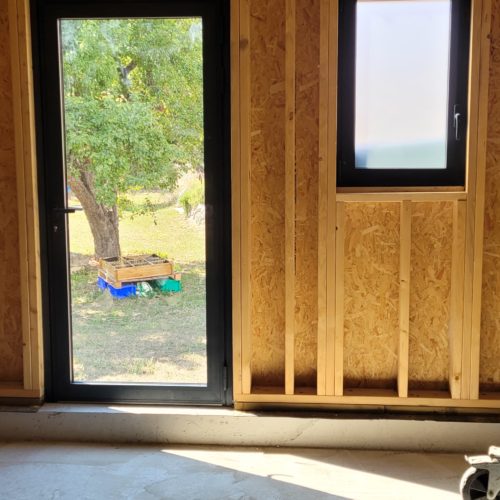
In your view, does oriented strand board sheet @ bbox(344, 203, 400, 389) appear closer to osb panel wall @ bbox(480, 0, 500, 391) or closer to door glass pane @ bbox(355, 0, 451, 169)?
door glass pane @ bbox(355, 0, 451, 169)

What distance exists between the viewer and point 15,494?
2.63 m

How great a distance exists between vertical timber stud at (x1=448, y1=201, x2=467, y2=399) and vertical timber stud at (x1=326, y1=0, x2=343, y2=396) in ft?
1.89

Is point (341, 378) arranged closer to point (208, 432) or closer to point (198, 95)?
point (208, 432)

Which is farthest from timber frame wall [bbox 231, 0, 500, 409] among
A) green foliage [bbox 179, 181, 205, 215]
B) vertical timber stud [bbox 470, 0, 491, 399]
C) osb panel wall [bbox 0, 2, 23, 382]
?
osb panel wall [bbox 0, 2, 23, 382]

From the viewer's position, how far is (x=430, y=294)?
10.3 feet

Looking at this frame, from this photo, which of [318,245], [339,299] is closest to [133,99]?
[318,245]

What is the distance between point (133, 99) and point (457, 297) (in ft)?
6.32

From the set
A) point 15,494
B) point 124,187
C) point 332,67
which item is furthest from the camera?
point 124,187

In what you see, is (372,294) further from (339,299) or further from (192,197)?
(192,197)

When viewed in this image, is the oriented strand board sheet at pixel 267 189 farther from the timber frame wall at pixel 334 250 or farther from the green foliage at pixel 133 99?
the green foliage at pixel 133 99

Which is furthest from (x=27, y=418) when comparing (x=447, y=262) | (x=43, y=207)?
(x=447, y=262)

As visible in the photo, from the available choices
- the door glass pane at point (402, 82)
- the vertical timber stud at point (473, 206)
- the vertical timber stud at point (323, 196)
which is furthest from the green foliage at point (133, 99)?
the vertical timber stud at point (473, 206)

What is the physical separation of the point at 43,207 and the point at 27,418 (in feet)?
3.67

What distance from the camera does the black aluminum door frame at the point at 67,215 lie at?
306 cm
